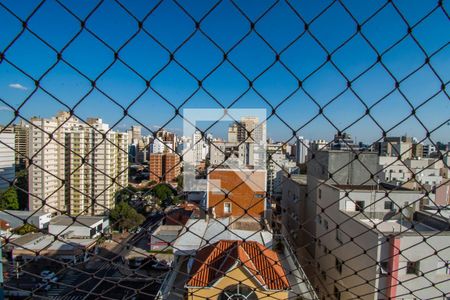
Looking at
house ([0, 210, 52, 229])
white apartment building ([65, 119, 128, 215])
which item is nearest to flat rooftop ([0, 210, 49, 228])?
house ([0, 210, 52, 229])

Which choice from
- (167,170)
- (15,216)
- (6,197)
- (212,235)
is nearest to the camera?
(15,216)

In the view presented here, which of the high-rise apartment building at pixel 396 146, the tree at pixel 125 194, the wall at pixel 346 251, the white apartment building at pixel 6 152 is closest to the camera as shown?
the white apartment building at pixel 6 152

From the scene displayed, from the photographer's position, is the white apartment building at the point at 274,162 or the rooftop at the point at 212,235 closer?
the white apartment building at the point at 274,162

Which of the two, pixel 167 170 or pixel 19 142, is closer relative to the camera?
pixel 167 170

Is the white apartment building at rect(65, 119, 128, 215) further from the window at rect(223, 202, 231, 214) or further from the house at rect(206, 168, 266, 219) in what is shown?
the window at rect(223, 202, 231, 214)

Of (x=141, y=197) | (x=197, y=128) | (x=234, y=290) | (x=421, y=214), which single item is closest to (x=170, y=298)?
(x=234, y=290)

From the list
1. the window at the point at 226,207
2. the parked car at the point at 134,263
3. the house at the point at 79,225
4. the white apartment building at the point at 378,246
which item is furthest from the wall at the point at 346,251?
the house at the point at 79,225

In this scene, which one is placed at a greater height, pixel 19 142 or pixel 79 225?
pixel 19 142

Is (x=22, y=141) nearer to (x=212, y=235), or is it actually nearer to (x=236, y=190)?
(x=212, y=235)

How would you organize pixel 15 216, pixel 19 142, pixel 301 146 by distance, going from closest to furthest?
pixel 15 216 < pixel 19 142 < pixel 301 146

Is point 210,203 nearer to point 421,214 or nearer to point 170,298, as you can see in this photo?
point 170,298

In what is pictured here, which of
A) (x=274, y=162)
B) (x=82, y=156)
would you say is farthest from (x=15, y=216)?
(x=274, y=162)

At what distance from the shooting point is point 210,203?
5762 millimetres

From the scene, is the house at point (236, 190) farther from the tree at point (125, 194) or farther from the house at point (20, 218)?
the tree at point (125, 194)
